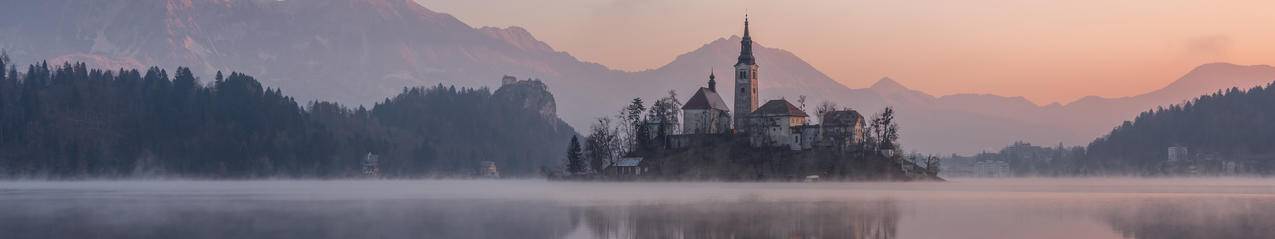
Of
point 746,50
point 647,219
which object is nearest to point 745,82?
point 746,50

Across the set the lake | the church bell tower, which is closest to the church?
the church bell tower

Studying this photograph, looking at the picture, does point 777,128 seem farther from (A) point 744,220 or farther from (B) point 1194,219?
(A) point 744,220

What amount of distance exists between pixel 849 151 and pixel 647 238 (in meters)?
117

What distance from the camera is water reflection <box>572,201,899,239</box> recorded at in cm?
5603

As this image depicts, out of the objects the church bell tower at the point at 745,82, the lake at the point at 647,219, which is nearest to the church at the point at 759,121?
the church bell tower at the point at 745,82

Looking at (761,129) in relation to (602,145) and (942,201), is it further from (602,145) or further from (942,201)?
(942,201)

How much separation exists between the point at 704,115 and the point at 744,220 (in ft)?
369

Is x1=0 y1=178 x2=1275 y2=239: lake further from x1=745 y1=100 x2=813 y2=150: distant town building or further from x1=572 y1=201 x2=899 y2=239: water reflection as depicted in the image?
x1=745 y1=100 x2=813 y2=150: distant town building

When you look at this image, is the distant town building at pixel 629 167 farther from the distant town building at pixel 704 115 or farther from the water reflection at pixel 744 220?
the water reflection at pixel 744 220

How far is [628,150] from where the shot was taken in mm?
180125

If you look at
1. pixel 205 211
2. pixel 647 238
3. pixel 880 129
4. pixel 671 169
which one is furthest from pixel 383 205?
pixel 880 129

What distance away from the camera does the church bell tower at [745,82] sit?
182 meters

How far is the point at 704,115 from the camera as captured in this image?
17725 cm

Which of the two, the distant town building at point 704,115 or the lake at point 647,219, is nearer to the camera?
the lake at point 647,219
